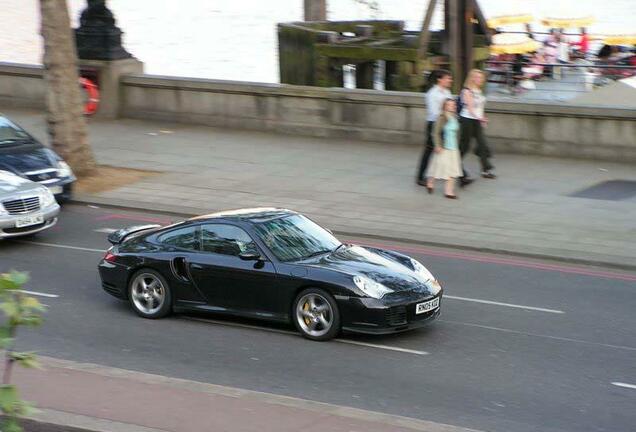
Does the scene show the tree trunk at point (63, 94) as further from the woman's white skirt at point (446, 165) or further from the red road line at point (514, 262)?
the red road line at point (514, 262)

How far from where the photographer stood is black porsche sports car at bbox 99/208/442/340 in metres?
10.9

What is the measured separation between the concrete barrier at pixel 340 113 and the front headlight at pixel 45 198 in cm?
831

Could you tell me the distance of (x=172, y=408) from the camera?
823cm

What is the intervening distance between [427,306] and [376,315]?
2.12 ft

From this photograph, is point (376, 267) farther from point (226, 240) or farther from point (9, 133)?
point (9, 133)

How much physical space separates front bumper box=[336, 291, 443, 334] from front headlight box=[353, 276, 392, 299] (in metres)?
0.08

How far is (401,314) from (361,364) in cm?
78

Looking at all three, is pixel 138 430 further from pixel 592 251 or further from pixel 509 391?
pixel 592 251

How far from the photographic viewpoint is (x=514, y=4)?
6319 cm

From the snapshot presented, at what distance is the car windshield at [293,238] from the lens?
11.5m

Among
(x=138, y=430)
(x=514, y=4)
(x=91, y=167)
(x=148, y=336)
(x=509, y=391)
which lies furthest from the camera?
(x=514, y=4)

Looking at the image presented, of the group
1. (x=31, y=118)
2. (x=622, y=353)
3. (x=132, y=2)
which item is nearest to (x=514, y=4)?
(x=132, y=2)

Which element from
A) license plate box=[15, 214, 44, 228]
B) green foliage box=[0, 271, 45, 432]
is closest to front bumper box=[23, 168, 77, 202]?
license plate box=[15, 214, 44, 228]

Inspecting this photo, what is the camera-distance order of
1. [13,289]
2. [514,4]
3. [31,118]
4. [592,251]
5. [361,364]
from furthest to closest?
[514,4]
[31,118]
[592,251]
[361,364]
[13,289]
